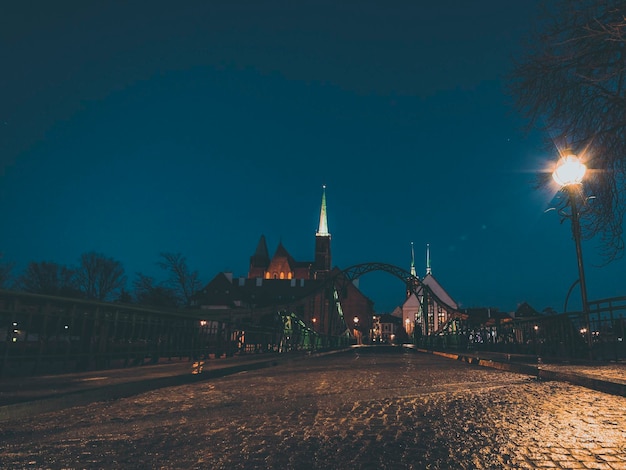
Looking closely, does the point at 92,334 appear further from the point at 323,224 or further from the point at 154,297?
the point at 323,224

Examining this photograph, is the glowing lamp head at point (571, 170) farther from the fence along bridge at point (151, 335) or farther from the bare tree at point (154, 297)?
the bare tree at point (154, 297)

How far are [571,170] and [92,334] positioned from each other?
949 centimetres

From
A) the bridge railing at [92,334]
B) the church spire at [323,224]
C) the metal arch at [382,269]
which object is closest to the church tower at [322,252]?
the church spire at [323,224]

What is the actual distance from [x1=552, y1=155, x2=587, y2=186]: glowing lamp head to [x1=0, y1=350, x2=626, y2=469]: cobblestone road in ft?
17.2

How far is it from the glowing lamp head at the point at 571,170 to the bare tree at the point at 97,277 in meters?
52.8

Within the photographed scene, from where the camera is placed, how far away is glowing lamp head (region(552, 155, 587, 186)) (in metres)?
9.23

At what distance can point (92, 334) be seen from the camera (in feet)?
24.7

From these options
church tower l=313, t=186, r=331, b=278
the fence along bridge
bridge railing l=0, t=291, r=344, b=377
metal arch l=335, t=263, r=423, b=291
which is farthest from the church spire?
bridge railing l=0, t=291, r=344, b=377

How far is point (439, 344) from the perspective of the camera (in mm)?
32219

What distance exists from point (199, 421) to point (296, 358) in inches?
442

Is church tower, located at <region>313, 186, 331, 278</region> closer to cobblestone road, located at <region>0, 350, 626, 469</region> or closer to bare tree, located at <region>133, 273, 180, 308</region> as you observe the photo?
bare tree, located at <region>133, 273, 180, 308</region>

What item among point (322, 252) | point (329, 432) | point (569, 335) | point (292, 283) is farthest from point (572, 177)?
point (322, 252)

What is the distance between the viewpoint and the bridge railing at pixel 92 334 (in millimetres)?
6363

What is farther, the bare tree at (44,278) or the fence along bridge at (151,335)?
the bare tree at (44,278)
